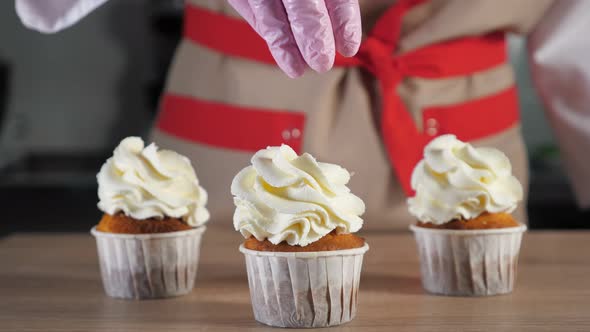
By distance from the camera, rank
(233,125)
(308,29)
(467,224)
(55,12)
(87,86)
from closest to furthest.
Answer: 1. (308,29)
2. (467,224)
3. (55,12)
4. (233,125)
5. (87,86)

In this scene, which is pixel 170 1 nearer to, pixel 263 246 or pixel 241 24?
pixel 241 24

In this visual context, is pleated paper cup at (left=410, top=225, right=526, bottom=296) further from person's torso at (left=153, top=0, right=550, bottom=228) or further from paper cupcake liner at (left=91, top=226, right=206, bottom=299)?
person's torso at (left=153, top=0, right=550, bottom=228)

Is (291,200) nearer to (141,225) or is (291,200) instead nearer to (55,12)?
(141,225)

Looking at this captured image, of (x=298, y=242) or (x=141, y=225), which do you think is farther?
(x=141, y=225)

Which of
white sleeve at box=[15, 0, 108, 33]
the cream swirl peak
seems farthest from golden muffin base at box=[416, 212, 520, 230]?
white sleeve at box=[15, 0, 108, 33]

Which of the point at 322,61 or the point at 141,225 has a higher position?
the point at 322,61

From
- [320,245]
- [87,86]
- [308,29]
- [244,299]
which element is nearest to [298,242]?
[320,245]

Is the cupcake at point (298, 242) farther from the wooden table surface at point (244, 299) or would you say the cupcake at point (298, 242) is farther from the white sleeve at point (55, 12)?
the white sleeve at point (55, 12)

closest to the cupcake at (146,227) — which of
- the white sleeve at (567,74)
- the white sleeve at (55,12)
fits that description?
the white sleeve at (55,12)
